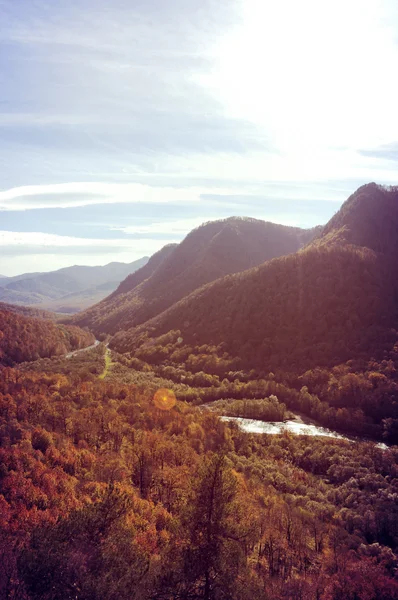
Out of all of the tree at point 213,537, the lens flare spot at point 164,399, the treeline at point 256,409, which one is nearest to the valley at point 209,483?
the tree at point 213,537

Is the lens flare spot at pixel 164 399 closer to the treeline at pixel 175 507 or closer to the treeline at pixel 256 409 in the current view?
the treeline at pixel 175 507

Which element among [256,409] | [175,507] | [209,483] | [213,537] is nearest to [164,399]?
[256,409]

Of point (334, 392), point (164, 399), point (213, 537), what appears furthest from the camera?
point (334, 392)

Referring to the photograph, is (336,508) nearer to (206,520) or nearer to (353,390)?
(206,520)

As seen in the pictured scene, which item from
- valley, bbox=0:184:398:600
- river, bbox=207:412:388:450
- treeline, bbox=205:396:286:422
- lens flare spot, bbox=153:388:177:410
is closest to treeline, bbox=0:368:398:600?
valley, bbox=0:184:398:600

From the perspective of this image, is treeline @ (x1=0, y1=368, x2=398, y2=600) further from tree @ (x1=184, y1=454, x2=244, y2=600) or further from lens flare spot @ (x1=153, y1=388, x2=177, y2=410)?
lens flare spot @ (x1=153, y1=388, x2=177, y2=410)

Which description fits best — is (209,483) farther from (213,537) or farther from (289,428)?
(289,428)
